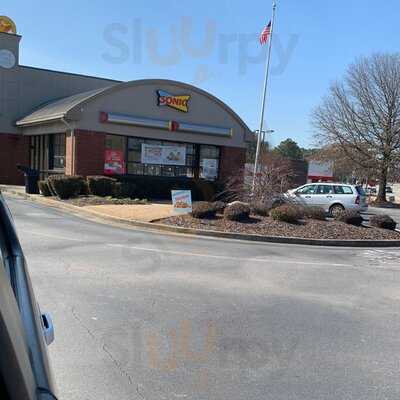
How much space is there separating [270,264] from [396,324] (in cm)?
378

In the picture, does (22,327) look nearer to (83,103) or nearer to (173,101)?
(83,103)

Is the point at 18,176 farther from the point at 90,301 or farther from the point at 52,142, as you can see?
the point at 90,301

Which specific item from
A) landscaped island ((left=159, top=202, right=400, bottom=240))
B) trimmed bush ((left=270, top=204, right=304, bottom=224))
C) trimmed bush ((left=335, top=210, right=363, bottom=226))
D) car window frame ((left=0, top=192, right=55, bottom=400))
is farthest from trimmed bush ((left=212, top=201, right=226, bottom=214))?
car window frame ((left=0, top=192, right=55, bottom=400))

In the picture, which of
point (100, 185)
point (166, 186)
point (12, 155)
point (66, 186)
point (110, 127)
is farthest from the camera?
point (12, 155)

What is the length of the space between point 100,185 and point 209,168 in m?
8.63

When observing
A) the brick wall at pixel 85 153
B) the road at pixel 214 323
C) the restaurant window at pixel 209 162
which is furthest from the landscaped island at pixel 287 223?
the restaurant window at pixel 209 162

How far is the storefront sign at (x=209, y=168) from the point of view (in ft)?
90.9

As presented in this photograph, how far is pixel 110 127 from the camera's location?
76.6ft

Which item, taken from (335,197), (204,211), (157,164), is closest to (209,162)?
(157,164)

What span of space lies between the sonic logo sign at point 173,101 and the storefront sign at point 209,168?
3331 millimetres

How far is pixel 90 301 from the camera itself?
5.95 meters

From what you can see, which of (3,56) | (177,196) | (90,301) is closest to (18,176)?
(3,56)

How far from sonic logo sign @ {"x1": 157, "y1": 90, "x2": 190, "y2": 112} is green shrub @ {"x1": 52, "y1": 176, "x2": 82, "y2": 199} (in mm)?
7095

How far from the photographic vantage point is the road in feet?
12.7
